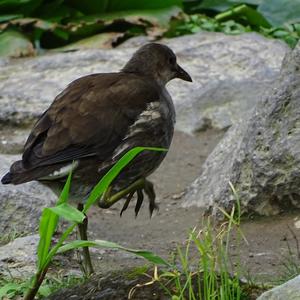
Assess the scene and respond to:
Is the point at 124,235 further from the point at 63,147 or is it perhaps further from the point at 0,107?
the point at 0,107

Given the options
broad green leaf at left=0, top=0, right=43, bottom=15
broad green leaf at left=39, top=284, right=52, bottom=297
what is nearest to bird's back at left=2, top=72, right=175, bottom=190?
broad green leaf at left=39, top=284, right=52, bottom=297

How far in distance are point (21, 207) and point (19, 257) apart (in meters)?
0.87

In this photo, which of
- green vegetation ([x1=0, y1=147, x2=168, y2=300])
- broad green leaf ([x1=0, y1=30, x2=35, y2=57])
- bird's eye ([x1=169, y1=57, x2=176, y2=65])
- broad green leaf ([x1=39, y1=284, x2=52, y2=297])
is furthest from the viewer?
broad green leaf ([x1=0, y1=30, x2=35, y2=57])

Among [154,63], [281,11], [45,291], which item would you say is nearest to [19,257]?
[45,291]

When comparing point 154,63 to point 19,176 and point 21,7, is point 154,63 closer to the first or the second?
point 19,176

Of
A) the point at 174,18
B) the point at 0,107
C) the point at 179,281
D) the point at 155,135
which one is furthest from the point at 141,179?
the point at 174,18

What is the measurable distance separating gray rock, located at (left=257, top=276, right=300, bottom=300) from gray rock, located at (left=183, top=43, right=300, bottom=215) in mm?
2302

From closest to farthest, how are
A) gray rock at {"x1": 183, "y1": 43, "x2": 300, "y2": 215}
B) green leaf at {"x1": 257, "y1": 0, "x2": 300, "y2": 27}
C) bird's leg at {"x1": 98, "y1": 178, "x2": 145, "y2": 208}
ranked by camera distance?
bird's leg at {"x1": 98, "y1": 178, "x2": 145, "y2": 208} → gray rock at {"x1": 183, "y1": 43, "x2": 300, "y2": 215} → green leaf at {"x1": 257, "y1": 0, "x2": 300, "y2": 27}

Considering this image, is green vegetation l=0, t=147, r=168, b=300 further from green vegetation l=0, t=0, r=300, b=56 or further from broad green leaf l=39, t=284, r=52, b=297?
green vegetation l=0, t=0, r=300, b=56

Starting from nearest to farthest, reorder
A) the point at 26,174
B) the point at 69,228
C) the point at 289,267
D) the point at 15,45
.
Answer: the point at 69,228 → the point at 289,267 → the point at 26,174 → the point at 15,45

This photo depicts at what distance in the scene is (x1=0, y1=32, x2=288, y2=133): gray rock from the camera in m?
9.24

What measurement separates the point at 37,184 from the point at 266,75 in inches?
128

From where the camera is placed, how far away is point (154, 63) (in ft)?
23.3

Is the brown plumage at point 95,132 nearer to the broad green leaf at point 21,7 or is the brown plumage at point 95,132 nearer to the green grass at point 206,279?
the green grass at point 206,279
